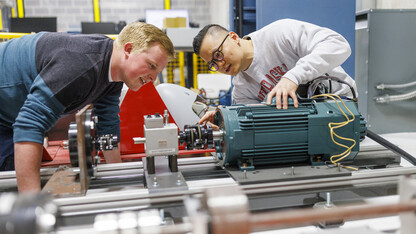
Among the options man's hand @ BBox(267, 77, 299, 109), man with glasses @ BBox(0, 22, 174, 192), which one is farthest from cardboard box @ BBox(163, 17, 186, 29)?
man's hand @ BBox(267, 77, 299, 109)

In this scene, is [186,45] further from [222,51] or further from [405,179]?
[405,179]

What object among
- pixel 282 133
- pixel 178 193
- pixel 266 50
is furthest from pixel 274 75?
pixel 178 193

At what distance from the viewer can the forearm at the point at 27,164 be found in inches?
41.0

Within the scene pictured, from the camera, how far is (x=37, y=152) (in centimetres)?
106

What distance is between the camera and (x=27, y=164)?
1048 millimetres

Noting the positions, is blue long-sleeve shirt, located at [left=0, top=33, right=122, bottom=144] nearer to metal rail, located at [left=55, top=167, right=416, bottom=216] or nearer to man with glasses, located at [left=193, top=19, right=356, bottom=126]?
metal rail, located at [left=55, top=167, right=416, bottom=216]

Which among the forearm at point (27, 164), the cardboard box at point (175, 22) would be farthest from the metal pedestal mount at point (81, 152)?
the cardboard box at point (175, 22)

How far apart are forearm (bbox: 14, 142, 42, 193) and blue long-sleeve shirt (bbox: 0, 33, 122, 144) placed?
0.03m

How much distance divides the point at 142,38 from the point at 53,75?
0.36 metres

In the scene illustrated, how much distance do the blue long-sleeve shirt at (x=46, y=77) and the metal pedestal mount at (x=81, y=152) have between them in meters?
0.14

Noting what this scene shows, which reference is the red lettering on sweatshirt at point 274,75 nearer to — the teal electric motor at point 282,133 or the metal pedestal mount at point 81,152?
the teal electric motor at point 282,133

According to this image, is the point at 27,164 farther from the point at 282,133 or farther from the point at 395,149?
the point at 395,149

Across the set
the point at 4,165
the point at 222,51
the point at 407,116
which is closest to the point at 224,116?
the point at 222,51

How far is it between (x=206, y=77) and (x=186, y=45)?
60cm
